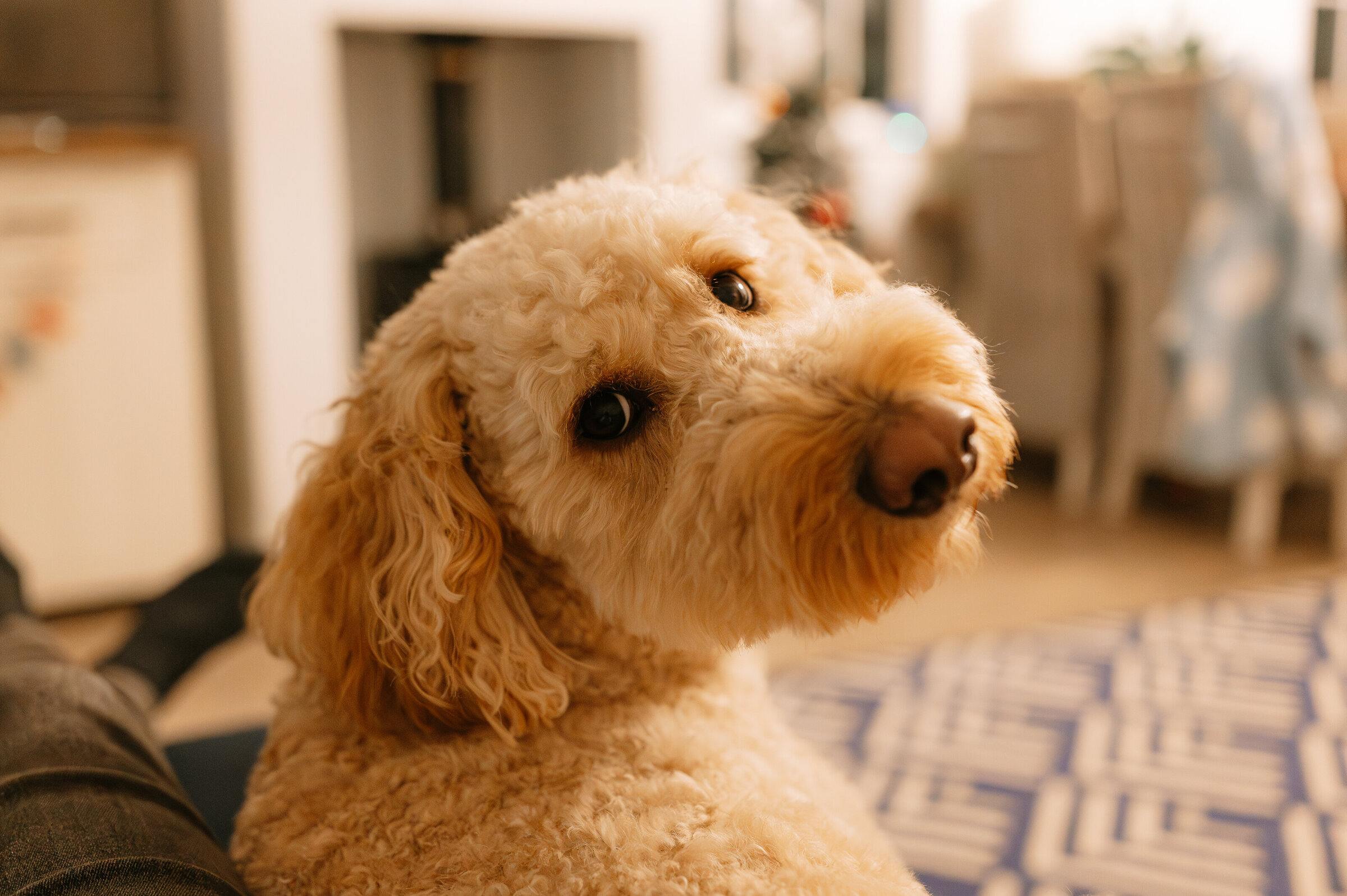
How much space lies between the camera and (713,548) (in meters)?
0.85

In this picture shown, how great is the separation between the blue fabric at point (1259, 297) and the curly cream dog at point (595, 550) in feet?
8.13

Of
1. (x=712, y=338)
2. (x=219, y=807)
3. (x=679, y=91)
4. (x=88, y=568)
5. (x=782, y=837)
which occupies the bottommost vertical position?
(x=88, y=568)

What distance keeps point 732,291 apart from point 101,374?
2.45 m

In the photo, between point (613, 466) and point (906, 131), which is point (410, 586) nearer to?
point (613, 466)

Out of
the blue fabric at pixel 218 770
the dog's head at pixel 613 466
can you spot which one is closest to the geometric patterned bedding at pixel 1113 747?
the dog's head at pixel 613 466

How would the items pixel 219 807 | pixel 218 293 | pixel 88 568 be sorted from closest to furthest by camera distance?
pixel 219 807
pixel 88 568
pixel 218 293

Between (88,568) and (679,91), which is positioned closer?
(88,568)

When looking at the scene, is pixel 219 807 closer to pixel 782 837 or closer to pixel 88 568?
pixel 782 837

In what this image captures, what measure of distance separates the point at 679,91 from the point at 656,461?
316cm

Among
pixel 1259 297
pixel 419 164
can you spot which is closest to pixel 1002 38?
pixel 1259 297

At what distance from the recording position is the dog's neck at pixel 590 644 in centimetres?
92

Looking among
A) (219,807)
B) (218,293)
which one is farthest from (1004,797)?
(218,293)

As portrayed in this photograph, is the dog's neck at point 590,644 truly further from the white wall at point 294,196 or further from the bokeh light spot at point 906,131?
the bokeh light spot at point 906,131

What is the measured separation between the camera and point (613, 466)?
91cm
